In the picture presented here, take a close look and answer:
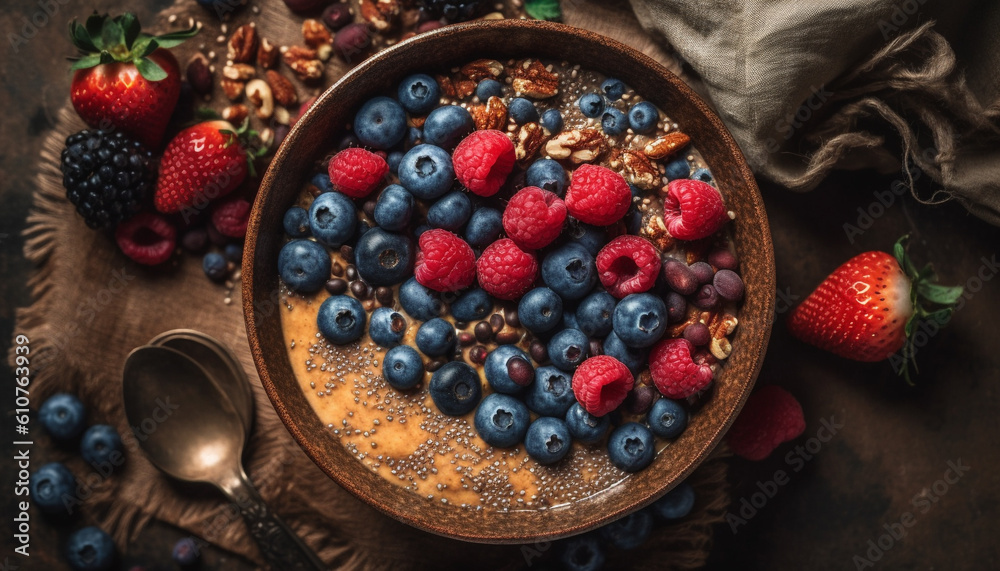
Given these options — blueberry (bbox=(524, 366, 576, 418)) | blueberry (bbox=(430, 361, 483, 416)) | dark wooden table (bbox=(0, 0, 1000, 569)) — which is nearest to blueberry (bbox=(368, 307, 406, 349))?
blueberry (bbox=(430, 361, 483, 416))

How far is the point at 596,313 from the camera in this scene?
1677 millimetres

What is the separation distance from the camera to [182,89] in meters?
2.00

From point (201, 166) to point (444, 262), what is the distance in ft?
2.52

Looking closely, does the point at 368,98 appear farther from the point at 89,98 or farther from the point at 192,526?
the point at 192,526

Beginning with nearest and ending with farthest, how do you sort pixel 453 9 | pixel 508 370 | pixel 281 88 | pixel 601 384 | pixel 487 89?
1. pixel 601 384
2. pixel 508 370
3. pixel 487 89
4. pixel 453 9
5. pixel 281 88

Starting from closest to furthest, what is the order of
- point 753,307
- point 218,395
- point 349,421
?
point 753,307
point 349,421
point 218,395

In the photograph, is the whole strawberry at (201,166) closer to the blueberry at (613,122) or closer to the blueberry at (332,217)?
the blueberry at (332,217)

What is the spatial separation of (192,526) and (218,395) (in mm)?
411

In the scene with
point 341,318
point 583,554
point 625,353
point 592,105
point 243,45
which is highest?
point 243,45

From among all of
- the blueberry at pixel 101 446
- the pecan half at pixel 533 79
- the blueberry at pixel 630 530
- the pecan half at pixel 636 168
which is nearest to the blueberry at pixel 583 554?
the blueberry at pixel 630 530

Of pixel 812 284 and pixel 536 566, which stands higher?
pixel 812 284

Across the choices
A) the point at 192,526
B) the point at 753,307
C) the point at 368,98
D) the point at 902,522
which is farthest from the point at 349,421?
the point at 902,522

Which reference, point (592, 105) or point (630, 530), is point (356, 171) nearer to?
point (592, 105)

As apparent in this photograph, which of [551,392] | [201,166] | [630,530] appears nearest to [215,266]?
[201,166]
